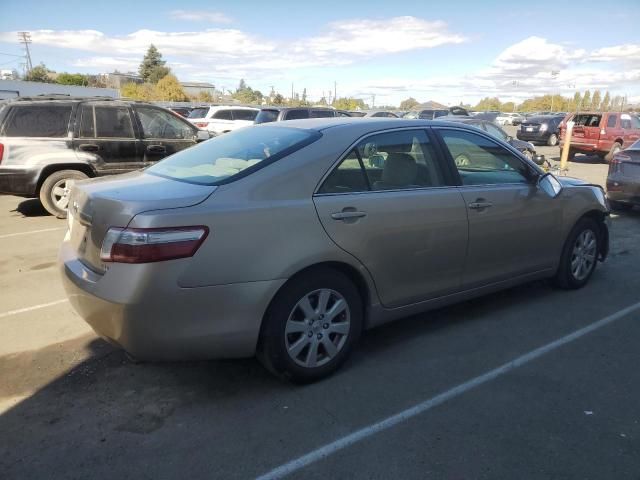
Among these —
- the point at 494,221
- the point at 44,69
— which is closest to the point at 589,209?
the point at 494,221

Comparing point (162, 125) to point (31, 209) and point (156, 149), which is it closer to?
point (156, 149)

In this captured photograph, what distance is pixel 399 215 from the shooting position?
3506 mm

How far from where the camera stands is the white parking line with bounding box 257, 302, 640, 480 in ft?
8.36

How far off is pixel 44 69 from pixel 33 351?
294 feet

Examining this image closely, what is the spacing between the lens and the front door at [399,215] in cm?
330

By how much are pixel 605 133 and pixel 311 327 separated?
18.5 meters

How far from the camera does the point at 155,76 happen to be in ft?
294

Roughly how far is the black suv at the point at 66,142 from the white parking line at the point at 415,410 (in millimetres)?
6118

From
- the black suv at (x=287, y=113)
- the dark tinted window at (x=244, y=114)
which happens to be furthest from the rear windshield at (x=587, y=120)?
the dark tinted window at (x=244, y=114)

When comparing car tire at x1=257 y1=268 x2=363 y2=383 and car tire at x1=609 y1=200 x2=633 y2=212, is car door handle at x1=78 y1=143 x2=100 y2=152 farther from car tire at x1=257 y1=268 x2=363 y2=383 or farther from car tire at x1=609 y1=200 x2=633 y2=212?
car tire at x1=609 y1=200 x2=633 y2=212

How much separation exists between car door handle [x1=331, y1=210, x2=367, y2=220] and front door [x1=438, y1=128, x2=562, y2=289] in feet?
3.35

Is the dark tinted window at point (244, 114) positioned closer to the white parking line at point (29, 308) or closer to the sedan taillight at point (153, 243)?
the white parking line at point (29, 308)

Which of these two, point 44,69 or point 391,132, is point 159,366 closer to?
point 391,132

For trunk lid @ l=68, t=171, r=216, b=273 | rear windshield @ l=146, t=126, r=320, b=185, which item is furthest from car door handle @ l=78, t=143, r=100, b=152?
trunk lid @ l=68, t=171, r=216, b=273
